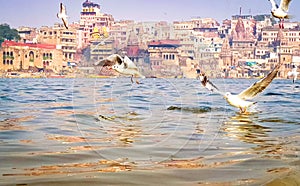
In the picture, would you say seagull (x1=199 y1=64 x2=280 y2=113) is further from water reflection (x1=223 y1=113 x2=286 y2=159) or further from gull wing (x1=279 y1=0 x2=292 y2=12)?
gull wing (x1=279 y1=0 x2=292 y2=12)

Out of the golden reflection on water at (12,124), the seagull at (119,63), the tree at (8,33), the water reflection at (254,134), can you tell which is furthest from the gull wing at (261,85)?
the tree at (8,33)

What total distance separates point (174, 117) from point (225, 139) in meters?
2.53

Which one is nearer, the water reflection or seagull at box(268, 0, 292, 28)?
the water reflection

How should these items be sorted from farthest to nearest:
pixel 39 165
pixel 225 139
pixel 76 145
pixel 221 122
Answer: pixel 221 122
pixel 225 139
pixel 76 145
pixel 39 165

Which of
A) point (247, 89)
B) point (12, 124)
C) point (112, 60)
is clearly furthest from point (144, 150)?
point (12, 124)

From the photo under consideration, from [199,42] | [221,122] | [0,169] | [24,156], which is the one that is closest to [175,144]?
[24,156]

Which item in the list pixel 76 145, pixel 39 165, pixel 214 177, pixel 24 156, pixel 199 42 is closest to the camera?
pixel 214 177

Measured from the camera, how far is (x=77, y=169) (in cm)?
349

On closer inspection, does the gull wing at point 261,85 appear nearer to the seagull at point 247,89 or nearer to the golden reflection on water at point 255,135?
the seagull at point 247,89

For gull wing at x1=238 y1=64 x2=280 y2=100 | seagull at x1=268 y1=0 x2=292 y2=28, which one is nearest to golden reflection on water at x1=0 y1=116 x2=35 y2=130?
gull wing at x1=238 y1=64 x2=280 y2=100

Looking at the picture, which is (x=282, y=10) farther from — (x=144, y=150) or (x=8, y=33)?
A: (x=8, y=33)

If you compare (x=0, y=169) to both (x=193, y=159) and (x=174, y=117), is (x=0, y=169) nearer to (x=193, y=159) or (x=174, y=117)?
(x=193, y=159)

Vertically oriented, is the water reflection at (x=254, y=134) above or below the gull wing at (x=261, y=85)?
below

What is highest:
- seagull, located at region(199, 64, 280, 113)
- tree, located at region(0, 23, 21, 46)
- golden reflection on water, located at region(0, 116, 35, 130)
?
tree, located at region(0, 23, 21, 46)
